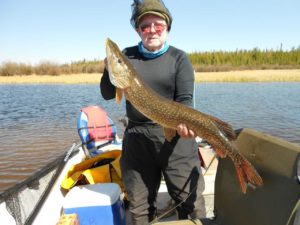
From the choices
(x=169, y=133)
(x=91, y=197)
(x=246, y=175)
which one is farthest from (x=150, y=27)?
(x=91, y=197)

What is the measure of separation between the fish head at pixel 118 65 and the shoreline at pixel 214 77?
94.6 feet

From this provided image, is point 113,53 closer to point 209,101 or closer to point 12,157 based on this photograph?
point 12,157

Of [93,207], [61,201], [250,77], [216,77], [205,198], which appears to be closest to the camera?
[93,207]

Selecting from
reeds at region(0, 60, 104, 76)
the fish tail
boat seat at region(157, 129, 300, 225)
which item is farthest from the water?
reeds at region(0, 60, 104, 76)

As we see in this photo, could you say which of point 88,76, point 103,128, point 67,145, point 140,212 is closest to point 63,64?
point 88,76

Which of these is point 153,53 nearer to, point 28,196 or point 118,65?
point 118,65

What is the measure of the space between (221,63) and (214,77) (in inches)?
282

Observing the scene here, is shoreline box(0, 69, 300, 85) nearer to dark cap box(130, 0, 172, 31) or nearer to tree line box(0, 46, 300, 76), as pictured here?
tree line box(0, 46, 300, 76)

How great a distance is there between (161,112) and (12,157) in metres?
6.93

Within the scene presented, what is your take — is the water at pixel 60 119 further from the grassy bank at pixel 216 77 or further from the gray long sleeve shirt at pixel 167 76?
the grassy bank at pixel 216 77

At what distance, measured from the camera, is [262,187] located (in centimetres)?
208

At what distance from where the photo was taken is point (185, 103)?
2811 mm

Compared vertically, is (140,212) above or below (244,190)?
below

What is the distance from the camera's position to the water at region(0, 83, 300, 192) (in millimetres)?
8367
